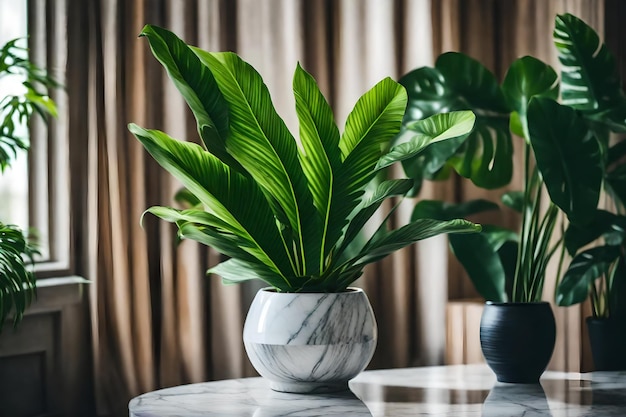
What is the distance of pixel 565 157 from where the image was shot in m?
1.80

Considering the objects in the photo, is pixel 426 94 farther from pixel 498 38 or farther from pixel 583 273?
pixel 498 38

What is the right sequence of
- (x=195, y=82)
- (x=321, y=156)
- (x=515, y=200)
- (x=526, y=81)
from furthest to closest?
(x=515, y=200) < (x=526, y=81) < (x=321, y=156) < (x=195, y=82)

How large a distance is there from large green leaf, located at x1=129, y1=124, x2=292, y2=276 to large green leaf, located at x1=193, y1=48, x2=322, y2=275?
0.04 meters

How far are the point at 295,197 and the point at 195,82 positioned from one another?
284 millimetres

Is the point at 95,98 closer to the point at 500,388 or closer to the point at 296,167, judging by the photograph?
the point at 296,167

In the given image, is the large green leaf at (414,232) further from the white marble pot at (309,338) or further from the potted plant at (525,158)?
the potted plant at (525,158)

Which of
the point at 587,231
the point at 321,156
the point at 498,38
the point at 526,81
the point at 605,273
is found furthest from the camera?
the point at 498,38

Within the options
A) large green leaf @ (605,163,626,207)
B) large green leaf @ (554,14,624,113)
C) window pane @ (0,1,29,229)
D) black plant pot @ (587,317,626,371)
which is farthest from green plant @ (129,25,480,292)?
window pane @ (0,1,29,229)

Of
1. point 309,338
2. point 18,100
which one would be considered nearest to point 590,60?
point 309,338

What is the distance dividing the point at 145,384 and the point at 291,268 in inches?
36.9

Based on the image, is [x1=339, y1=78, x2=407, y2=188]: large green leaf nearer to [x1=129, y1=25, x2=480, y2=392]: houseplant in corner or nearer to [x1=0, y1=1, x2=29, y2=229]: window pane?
[x1=129, y1=25, x2=480, y2=392]: houseplant in corner

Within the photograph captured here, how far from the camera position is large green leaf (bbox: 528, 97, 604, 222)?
1.79 m

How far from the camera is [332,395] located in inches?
63.6

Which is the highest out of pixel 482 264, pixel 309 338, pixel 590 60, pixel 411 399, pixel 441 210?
pixel 590 60
